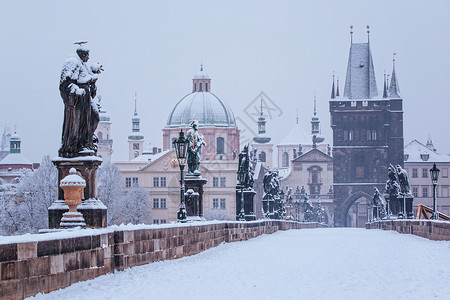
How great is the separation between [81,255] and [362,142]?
130 meters

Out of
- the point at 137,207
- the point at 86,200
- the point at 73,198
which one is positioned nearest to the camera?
the point at 73,198

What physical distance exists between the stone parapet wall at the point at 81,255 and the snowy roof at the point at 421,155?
477 ft

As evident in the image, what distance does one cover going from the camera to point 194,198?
29.8 meters

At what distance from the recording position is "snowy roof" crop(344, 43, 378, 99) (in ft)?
466

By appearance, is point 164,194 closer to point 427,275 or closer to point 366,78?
point 366,78

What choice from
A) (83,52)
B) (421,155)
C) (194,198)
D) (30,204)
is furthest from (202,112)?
(83,52)

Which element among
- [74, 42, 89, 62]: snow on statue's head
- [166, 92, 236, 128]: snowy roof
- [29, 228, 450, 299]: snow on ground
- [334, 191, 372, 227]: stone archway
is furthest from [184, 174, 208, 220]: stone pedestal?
[166, 92, 236, 128]: snowy roof

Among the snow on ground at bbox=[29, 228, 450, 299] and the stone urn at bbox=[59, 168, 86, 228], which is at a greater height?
the stone urn at bbox=[59, 168, 86, 228]

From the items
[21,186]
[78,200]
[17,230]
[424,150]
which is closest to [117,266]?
[78,200]

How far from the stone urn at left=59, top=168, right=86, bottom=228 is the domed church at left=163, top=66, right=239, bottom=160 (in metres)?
131

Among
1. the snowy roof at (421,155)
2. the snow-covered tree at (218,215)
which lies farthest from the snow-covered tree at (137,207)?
the snowy roof at (421,155)

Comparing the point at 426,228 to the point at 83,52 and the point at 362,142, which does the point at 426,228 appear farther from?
the point at 362,142

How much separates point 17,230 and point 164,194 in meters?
60.8

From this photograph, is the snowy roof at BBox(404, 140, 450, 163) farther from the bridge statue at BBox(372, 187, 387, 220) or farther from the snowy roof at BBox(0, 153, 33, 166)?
the bridge statue at BBox(372, 187, 387, 220)
